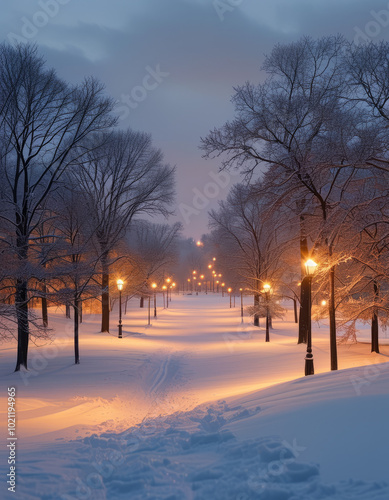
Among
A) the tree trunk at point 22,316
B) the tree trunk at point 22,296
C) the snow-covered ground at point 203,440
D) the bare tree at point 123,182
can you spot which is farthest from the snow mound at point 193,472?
the bare tree at point 123,182

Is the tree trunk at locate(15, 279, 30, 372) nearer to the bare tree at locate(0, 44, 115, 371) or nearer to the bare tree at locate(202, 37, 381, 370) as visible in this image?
the bare tree at locate(0, 44, 115, 371)

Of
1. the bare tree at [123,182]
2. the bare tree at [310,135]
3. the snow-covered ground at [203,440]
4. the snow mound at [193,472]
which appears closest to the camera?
the snow mound at [193,472]

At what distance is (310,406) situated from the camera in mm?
6355

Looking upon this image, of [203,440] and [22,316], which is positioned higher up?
[22,316]

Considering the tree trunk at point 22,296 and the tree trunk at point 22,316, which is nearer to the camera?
the tree trunk at point 22,296

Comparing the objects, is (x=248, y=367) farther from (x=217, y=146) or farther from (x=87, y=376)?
(x=217, y=146)

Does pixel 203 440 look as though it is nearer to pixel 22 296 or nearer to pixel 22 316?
pixel 22 316

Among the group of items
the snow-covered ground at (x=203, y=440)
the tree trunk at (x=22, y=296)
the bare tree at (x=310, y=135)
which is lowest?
the snow-covered ground at (x=203, y=440)

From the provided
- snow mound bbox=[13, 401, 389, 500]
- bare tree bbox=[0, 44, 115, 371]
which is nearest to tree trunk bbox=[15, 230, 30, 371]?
bare tree bbox=[0, 44, 115, 371]

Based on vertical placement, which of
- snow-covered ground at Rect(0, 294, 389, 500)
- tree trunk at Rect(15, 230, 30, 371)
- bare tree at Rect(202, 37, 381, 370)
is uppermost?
bare tree at Rect(202, 37, 381, 370)

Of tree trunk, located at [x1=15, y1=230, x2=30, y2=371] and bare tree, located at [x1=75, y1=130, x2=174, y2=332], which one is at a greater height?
bare tree, located at [x1=75, y1=130, x2=174, y2=332]

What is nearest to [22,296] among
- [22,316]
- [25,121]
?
[22,316]

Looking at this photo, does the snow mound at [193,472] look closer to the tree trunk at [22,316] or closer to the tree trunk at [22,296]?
the tree trunk at [22,296]

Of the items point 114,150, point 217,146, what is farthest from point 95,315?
point 217,146
